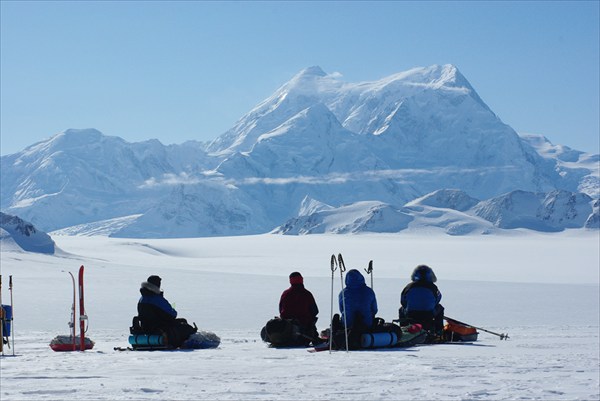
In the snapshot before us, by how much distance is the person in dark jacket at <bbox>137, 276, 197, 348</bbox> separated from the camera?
495 inches

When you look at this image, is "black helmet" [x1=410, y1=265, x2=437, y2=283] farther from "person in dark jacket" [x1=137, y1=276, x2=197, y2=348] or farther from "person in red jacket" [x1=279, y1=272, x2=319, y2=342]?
"person in dark jacket" [x1=137, y1=276, x2=197, y2=348]

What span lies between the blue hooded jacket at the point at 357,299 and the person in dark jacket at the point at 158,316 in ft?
7.34

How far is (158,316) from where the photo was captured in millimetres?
12719

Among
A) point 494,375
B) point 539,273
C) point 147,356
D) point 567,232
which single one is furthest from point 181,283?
point 567,232

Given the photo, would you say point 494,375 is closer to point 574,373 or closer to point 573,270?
point 574,373

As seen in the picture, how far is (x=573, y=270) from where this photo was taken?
193 ft

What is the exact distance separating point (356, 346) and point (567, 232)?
563ft

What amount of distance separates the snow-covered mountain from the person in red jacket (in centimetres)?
5494

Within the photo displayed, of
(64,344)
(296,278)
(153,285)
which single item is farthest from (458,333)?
(64,344)

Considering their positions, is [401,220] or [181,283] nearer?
[181,283]

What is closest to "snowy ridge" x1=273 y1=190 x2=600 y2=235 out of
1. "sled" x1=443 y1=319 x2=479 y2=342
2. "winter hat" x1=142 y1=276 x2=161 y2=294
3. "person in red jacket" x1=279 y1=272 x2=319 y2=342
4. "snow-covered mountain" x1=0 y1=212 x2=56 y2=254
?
"snow-covered mountain" x1=0 y1=212 x2=56 y2=254

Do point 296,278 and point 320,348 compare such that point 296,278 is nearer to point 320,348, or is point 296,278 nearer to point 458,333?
point 320,348

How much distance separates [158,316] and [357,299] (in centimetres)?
276

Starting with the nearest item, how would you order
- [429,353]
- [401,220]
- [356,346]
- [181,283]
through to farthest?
[429,353]
[356,346]
[181,283]
[401,220]
